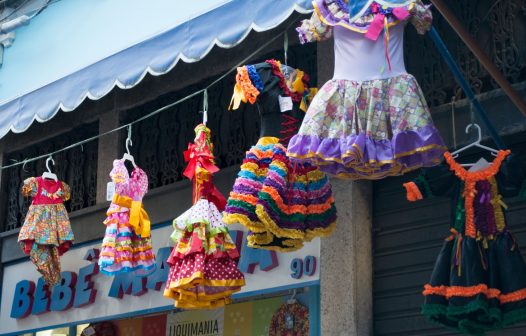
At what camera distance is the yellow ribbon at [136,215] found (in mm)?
8672

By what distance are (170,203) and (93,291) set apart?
1326mm

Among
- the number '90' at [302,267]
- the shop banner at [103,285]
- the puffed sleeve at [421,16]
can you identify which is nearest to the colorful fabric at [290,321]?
the shop banner at [103,285]

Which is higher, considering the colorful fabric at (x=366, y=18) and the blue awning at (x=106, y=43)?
the blue awning at (x=106, y=43)

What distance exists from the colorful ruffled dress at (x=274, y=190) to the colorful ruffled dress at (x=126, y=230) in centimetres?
178

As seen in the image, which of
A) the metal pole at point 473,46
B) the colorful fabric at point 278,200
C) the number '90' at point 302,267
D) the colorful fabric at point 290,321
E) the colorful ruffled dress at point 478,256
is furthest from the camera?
the colorful fabric at point 290,321

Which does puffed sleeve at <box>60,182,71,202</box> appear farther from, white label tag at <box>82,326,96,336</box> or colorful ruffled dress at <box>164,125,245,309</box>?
colorful ruffled dress at <box>164,125,245,309</box>

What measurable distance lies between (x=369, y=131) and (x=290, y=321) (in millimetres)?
2829

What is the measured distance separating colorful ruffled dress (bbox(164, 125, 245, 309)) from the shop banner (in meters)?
0.69

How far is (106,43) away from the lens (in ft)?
35.6

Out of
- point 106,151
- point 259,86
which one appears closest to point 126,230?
point 106,151

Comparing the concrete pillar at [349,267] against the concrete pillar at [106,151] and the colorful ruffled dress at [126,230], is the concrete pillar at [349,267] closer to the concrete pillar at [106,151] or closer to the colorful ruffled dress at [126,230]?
the colorful ruffled dress at [126,230]

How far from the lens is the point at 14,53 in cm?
1220

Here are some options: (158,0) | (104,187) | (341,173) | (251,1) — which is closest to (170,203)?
(104,187)

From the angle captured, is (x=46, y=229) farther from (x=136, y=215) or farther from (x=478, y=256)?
(x=478, y=256)
